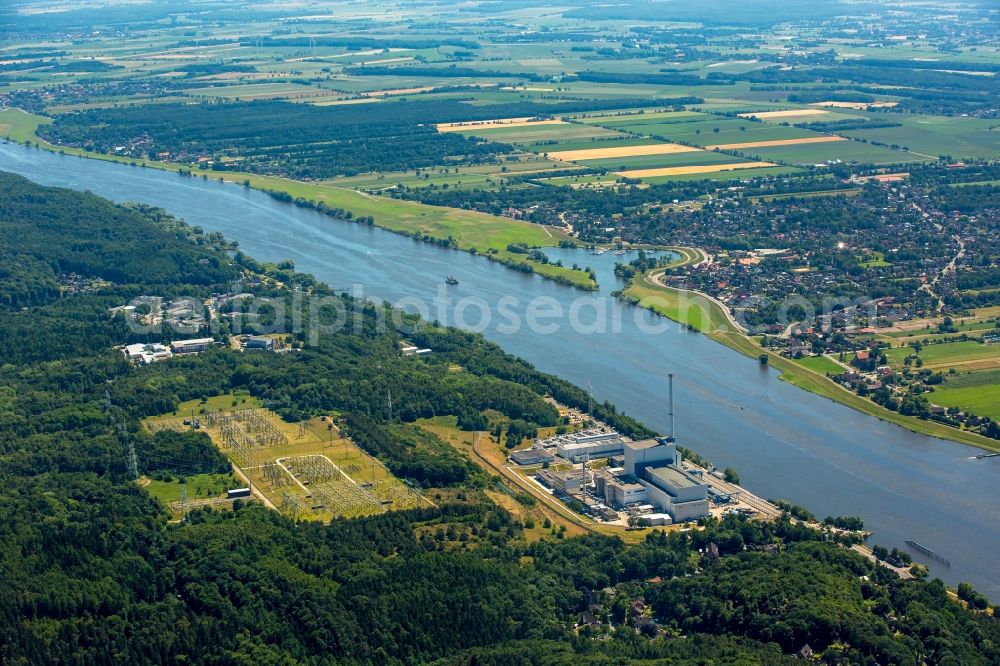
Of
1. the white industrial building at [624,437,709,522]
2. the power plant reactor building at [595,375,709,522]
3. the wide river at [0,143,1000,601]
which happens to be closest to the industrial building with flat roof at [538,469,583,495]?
the power plant reactor building at [595,375,709,522]

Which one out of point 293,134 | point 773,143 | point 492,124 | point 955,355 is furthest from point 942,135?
point 955,355

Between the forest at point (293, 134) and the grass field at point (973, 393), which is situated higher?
the forest at point (293, 134)

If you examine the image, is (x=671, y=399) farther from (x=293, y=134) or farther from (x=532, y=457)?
(x=293, y=134)

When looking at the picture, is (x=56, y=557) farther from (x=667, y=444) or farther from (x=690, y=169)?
(x=690, y=169)

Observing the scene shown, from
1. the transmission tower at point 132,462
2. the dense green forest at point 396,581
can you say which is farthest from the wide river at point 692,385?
the transmission tower at point 132,462

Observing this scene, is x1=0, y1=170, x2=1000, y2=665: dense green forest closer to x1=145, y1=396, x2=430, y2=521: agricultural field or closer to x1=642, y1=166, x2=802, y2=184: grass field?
x1=145, y1=396, x2=430, y2=521: agricultural field

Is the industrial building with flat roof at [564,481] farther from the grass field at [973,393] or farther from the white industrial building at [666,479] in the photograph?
the grass field at [973,393]
